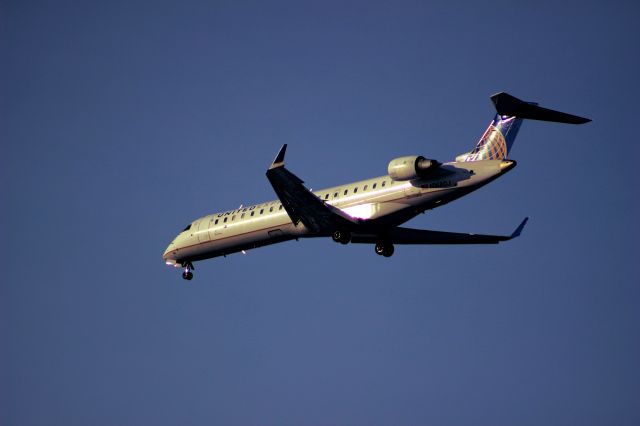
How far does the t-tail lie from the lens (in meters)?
31.8

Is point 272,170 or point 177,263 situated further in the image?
point 177,263

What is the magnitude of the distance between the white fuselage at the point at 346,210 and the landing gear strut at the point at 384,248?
239cm

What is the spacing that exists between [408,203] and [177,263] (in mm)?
12431

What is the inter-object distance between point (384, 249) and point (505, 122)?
7.07 meters

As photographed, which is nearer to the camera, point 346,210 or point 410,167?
point 410,167

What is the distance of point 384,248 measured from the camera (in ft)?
122

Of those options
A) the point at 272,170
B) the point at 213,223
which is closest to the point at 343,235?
the point at 272,170

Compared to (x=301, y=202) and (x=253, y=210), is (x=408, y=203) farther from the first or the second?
(x=253, y=210)

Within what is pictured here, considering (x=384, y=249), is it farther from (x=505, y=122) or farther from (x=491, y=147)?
(x=505, y=122)

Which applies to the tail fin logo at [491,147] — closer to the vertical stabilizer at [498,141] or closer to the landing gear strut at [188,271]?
the vertical stabilizer at [498,141]

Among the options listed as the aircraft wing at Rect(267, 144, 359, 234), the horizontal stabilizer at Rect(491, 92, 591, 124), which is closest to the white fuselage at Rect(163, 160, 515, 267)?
the aircraft wing at Rect(267, 144, 359, 234)

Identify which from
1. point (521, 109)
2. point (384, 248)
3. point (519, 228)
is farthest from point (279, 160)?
point (519, 228)

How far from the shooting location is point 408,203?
33.5m

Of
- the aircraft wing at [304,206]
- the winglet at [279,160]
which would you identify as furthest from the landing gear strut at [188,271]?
the winglet at [279,160]
